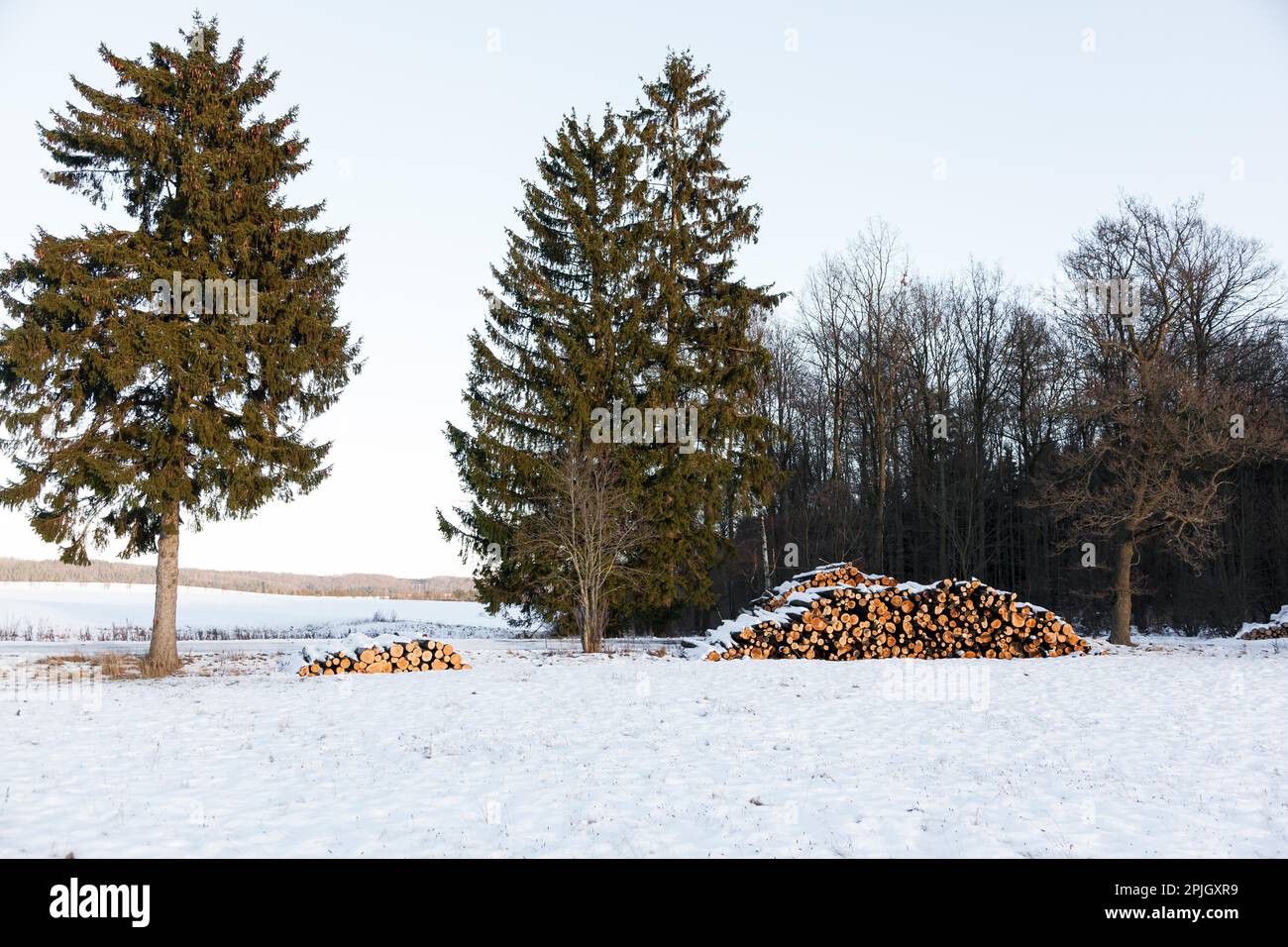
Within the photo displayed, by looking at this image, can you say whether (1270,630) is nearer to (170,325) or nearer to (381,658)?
(381,658)

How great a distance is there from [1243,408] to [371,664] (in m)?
19.7

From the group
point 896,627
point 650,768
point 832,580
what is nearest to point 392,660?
point 650,768

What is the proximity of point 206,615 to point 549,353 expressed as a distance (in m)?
20.2

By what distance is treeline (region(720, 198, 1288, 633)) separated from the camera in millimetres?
20062

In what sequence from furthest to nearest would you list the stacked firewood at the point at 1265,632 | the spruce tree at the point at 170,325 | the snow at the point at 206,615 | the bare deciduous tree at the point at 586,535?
the snow at the point at 206,615 < the stacked firewood at the point at 1265,632 < the bare deciduous tree at the point at 586,535 < the spruce tree at the point at 170,325

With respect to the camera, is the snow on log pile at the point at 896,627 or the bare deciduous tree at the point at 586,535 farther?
the bare deciduous tree at the point at 586,535

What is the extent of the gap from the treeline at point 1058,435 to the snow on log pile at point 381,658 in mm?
12546

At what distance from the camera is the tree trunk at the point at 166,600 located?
48.4ft

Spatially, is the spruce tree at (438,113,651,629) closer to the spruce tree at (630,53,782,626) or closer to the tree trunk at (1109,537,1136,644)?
the spruce tree at (630,53,782,626)

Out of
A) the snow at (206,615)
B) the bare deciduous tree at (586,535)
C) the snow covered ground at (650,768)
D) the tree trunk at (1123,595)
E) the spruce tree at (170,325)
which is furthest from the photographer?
the snow at (206,615)

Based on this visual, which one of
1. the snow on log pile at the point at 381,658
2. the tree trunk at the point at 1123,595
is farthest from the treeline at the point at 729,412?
the snow on log pile at the point at 381,658

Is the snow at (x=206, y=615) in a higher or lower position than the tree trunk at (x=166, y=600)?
lower

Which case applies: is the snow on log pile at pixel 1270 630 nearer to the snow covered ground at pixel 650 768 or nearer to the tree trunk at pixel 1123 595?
the tree trunk at pixel 1123 595
